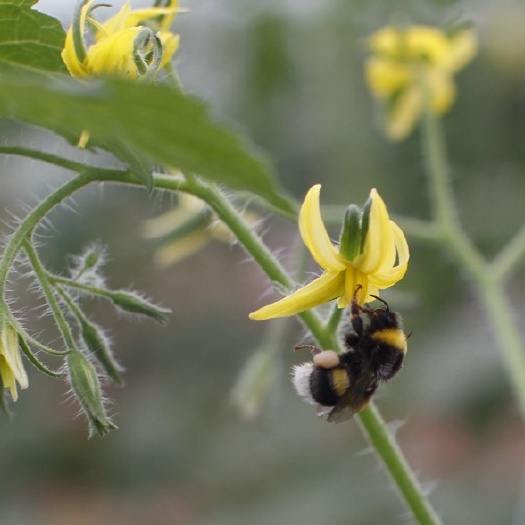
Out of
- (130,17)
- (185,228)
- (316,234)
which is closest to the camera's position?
(316,234)

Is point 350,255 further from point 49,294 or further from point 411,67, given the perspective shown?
point 411,67

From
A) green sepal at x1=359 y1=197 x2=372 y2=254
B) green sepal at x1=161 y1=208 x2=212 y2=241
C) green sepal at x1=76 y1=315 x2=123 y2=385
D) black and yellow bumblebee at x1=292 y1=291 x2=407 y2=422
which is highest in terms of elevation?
green sepal at x1=161 y1=208 x2=212 y2=241

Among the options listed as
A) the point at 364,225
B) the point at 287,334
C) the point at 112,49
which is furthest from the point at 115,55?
the point at 287,334

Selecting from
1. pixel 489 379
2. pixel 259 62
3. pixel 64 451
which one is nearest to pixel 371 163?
pixel 259 62

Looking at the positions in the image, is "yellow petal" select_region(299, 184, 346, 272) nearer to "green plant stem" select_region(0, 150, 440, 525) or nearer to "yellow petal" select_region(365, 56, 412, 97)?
"green plant stem" select_region(0, 150, 440, 525)

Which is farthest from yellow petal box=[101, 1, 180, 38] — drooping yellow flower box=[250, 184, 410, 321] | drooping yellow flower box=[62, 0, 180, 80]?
drooping yellow flower box=[250, 184, 410, 321]

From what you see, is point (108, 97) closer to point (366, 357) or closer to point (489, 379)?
point (366, 357)
